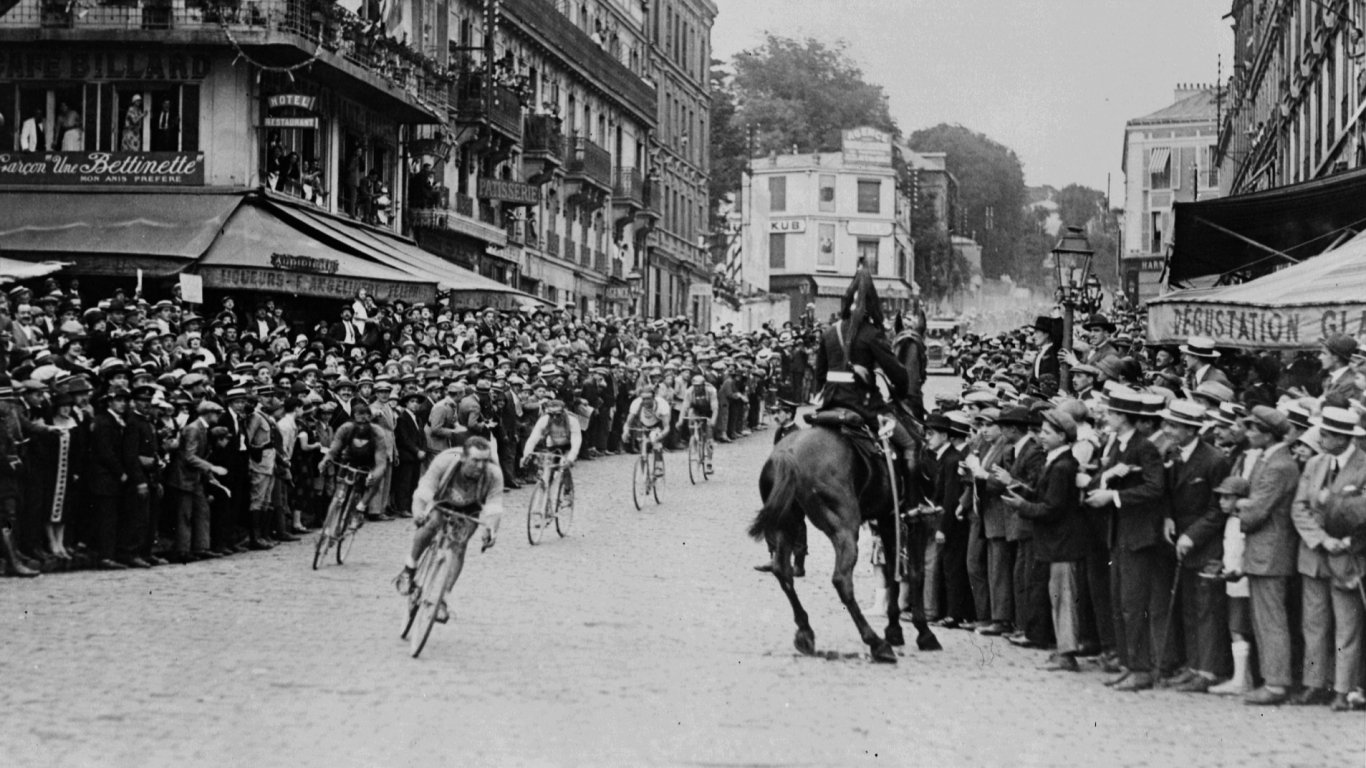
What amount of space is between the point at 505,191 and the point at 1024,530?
33.2 m

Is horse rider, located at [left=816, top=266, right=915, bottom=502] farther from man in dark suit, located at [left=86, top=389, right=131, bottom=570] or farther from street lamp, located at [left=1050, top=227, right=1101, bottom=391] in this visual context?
street lamp, located at [left=1050, top=227, right=1101, bottom=391]

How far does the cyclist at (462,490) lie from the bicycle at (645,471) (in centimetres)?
1010

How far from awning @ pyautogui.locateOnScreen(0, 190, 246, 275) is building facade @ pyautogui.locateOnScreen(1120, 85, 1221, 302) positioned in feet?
199

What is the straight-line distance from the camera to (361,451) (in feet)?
61.0

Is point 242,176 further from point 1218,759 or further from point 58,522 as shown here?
point 1218,759

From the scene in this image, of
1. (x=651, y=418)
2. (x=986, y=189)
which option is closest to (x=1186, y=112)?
(x=986, y=189)

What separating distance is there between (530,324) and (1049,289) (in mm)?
128059

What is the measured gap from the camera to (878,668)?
1245 centimetres

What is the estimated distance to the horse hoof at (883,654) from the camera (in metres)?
12.6

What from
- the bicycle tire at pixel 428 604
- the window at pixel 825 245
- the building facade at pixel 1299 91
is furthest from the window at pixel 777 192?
the bicycle tire at pixel 428 604

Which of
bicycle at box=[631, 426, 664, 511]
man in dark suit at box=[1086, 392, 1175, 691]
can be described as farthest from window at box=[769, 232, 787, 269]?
man in dark suit at box=[1086, 392, 1175, 691]

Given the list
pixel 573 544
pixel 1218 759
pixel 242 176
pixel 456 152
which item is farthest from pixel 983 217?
pixel 1218 759

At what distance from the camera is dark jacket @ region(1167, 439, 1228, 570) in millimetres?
11789

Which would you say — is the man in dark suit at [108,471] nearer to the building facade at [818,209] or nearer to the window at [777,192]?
the building facade at [818,209]
